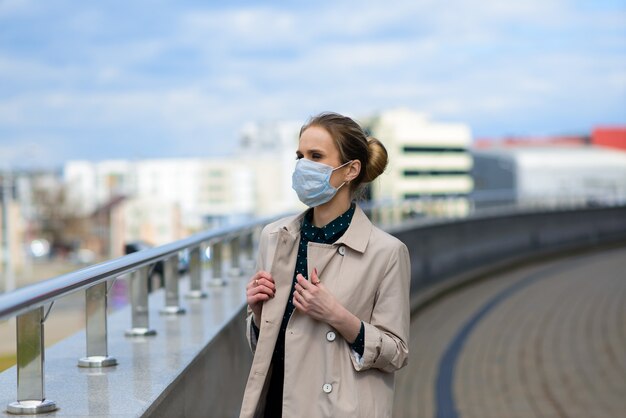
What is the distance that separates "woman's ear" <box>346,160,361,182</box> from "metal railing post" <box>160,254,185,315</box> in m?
3.63

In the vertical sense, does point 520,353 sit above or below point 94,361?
below

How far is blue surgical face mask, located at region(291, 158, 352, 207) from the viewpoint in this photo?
344 centimetres

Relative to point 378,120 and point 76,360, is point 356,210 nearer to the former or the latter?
point 76,360

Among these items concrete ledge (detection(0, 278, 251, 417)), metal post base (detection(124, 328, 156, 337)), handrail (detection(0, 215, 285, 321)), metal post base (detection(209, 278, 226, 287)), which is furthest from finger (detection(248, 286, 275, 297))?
metal post base (detection(209, 278, 226, 287))

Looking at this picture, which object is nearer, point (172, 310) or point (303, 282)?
point (303, 282)

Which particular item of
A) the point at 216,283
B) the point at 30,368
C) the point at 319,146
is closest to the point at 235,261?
the point at 216,283

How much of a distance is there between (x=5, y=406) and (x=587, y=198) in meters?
24.7

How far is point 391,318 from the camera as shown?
338 centimetres

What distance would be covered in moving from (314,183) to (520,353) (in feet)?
27.4

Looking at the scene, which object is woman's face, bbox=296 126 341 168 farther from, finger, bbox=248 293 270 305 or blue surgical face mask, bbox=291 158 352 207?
finger, bbox=248 293 270 305

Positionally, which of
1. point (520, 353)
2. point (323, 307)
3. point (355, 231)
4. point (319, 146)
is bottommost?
point (520, 353)

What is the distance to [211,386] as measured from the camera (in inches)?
233

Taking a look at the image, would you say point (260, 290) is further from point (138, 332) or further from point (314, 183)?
point (138, 332)

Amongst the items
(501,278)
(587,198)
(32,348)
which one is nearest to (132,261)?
(32,348)
